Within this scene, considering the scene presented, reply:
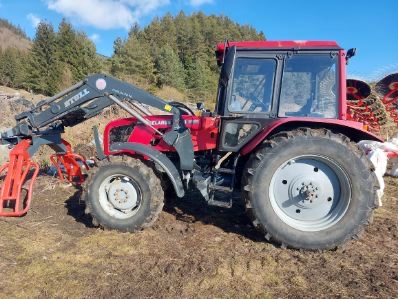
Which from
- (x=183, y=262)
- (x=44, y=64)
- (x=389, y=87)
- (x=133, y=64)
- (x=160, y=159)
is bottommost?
(x=183, y=262)

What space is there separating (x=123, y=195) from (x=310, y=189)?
2254 millimetres

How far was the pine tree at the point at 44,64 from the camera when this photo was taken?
3022 centimetres

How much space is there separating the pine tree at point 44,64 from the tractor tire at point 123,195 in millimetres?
27215

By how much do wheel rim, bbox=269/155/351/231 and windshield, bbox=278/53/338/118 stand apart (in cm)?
59

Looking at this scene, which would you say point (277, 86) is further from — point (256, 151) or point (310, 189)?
point (310, 189)

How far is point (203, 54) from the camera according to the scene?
48219mm

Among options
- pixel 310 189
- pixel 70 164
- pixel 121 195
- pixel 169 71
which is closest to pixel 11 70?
pixel 169 71

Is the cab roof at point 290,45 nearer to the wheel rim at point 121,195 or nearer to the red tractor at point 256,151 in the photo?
the red tractor at point 256,151

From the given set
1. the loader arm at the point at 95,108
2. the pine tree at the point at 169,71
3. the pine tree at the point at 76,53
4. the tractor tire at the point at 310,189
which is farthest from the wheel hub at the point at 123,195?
the pine tree at the point at 169,71

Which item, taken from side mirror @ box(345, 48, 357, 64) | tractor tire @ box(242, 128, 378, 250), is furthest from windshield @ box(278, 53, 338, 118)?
tractor tire @ box(242, 128, 378, 250)

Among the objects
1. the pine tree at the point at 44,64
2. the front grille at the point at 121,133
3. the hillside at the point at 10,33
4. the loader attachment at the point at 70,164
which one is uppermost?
the hillside at the point at 10,33

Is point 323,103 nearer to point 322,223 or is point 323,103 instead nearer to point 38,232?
point 322,223

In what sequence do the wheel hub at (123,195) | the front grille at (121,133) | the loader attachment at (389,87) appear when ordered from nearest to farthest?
the wheel hub at (123,195)
the front grille at (121,133)
the loader attachment at (389,87)

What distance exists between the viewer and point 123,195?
4.58m
